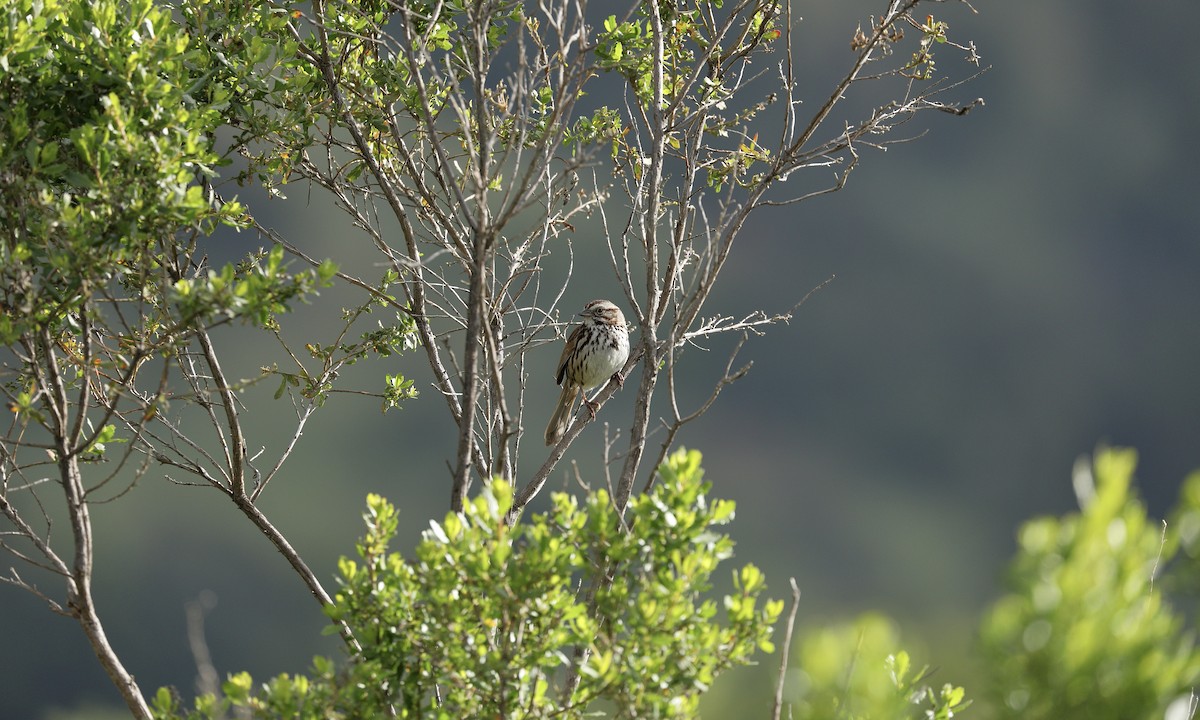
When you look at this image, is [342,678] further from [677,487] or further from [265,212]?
[265,212]

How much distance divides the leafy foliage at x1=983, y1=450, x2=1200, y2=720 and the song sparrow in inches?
200

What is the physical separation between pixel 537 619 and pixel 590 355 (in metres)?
4.32

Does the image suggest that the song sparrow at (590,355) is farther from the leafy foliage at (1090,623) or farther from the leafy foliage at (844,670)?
the leafy foliage at (1090,623)

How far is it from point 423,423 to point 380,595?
107 feet

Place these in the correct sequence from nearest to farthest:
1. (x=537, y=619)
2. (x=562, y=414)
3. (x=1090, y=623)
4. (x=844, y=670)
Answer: (x=1090, y=623)
(x=844, y=670)
(x=537, y=619)
(x=562, y=414)

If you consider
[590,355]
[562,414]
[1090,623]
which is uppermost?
[590,355]

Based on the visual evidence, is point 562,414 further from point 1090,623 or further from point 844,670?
point 1090,623

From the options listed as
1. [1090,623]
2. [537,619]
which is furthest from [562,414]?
[1090,623]

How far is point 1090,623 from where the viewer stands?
2.47m

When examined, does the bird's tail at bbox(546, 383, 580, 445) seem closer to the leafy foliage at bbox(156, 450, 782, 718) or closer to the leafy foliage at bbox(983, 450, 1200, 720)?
the leafy foliage at bbox(156, 450, 782, 718)

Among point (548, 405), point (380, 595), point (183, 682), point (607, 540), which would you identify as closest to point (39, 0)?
point (380, 595)

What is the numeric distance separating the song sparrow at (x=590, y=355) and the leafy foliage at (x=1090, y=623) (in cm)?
507

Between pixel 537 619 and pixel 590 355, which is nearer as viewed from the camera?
pixel 537 619

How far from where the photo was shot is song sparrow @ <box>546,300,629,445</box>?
7.75 meters
